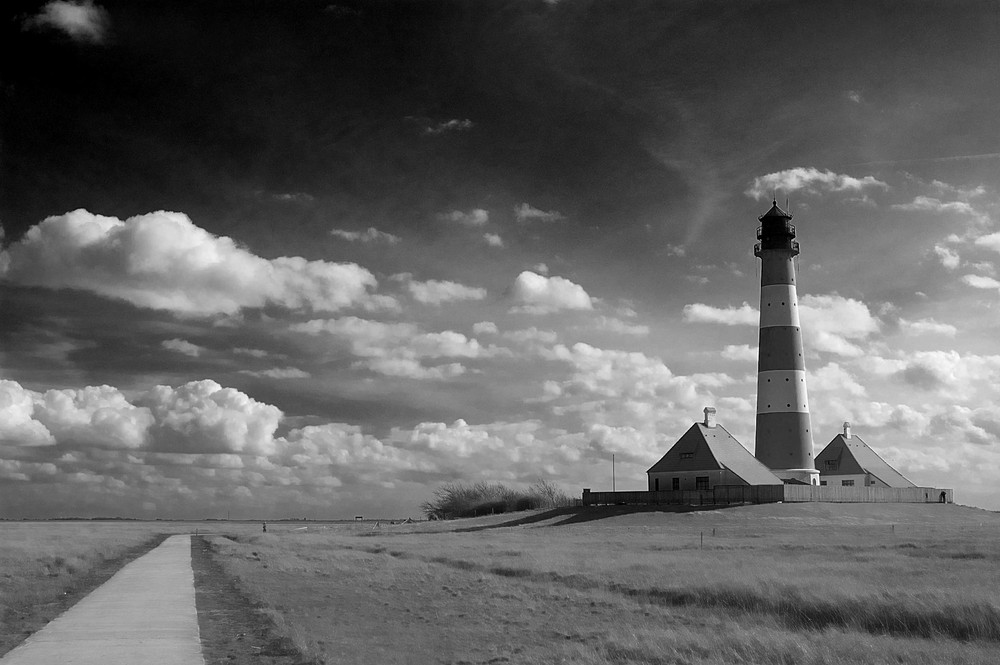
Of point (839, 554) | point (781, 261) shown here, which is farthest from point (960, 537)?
point (781, 261)

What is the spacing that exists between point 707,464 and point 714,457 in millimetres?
894

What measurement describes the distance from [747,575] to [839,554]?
11.8m

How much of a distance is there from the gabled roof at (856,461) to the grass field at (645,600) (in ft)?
143

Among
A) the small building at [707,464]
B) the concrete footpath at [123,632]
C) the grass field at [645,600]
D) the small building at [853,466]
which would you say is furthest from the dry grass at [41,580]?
the small building at [853,466]

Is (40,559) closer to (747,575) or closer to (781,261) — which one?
(747,575)

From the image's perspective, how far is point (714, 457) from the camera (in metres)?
79.5

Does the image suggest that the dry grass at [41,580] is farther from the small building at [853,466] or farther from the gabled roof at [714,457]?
the small building at [853,466]

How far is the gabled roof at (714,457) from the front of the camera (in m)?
76.8

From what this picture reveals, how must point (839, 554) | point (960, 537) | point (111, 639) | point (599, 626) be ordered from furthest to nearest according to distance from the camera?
1. point (960, 537)
2. point (839, 554)
3. point (599, 626)
4. point (111, 639)

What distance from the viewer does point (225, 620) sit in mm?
21156

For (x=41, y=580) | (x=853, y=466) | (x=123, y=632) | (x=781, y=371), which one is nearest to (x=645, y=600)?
(x=123, y=632)

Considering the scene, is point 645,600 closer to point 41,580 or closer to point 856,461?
point 41,580

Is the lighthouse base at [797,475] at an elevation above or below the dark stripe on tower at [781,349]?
below

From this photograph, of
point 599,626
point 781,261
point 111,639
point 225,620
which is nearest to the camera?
point 111,639
